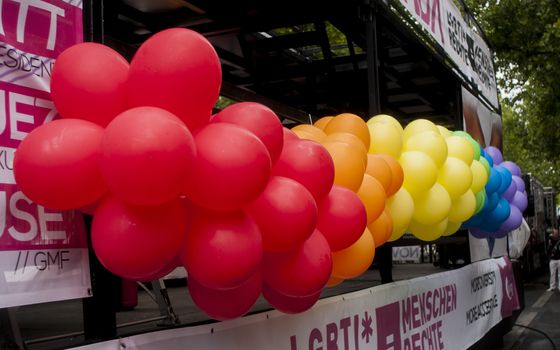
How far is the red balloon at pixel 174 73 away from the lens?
83.4 inches

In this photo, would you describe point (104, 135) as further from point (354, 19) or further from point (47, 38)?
point (354, 19)

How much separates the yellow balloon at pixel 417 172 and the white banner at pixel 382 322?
921 millimetres

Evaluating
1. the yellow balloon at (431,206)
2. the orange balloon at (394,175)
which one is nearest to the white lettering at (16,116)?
the orange balloon at (394,175)

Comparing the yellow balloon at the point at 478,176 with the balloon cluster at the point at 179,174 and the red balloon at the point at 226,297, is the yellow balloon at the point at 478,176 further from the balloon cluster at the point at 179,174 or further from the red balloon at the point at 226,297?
the red balloon at the point at 226,297

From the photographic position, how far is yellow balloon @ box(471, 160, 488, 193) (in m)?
5.23

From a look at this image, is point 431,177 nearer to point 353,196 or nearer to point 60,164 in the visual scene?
point 353,196

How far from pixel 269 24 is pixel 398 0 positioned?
57.2 inches

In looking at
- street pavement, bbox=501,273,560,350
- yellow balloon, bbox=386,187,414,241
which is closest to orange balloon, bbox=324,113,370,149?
yellow balloon, bbox=386,187,414,241

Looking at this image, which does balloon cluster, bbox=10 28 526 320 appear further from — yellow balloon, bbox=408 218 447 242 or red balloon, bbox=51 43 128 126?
yellow balloon, bbox=408 218 447 242

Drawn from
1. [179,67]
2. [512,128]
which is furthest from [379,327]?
[512,128]

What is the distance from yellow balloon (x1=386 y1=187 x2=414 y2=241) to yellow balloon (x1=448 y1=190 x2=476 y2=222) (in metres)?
0.92

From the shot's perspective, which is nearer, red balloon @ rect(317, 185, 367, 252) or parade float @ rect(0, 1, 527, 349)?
parade float @ rect(0, 1, 527, 349)

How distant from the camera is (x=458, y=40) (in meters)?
8.12

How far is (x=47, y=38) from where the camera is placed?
2.52 metres
